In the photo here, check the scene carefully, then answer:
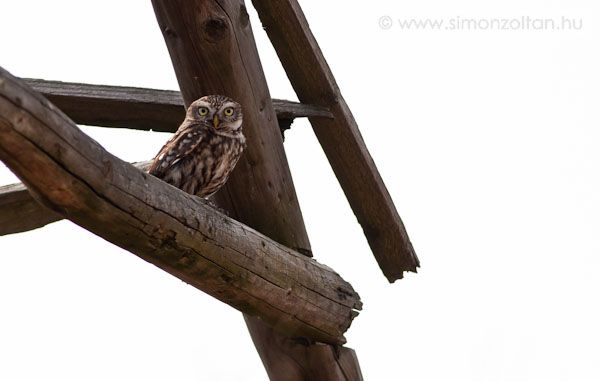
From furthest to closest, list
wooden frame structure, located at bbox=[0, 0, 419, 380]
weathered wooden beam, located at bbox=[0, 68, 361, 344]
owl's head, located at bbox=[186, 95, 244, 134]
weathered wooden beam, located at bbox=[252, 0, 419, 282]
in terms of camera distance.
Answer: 1. weathered wooden beam, located at bbox=[252, 0, 419, 282]
2. owl's head, located at bbox=[186, 95, 244, 134]
3. wooden frame structure, located at bbox=[0, 0, 419, 380]
4. weathered wooden beam, located at bbox=[0, 68, 361, 344]

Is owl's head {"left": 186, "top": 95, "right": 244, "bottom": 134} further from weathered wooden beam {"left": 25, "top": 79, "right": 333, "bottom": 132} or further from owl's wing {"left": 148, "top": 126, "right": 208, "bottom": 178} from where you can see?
weathered wooden beam {"left": 25, "top": 79, "right": 333, "bottom": 132}

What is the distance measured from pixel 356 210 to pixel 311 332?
2.72ft

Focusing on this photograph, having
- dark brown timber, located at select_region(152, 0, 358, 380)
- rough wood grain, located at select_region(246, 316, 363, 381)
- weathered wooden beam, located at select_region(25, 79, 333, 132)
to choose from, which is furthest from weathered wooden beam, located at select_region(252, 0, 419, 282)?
rough wood grain, located at select_region(246, 316, 363, 381)

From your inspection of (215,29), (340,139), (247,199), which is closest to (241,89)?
(215,29)

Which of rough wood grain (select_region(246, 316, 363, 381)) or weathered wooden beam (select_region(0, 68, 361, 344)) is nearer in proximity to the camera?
weathered wooden beam (select_region(0, 68, 361, 344))

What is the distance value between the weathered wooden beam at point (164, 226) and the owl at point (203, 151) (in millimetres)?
382

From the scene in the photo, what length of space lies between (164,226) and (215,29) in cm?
101

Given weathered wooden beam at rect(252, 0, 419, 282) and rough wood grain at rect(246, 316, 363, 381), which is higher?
weathered wooden beam at rect(252, 0, 419, 282)

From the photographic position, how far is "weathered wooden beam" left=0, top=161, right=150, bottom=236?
313 cm

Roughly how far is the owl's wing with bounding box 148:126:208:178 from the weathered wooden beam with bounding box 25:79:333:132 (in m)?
0.24

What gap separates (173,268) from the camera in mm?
2547

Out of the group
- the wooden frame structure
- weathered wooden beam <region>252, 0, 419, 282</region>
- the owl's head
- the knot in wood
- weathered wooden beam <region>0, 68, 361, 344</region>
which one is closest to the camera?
weathered wooden beam <region>0, 68, 361, 344</region>

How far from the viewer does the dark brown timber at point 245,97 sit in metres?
3.06

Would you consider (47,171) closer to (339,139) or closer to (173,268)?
(173,268)
